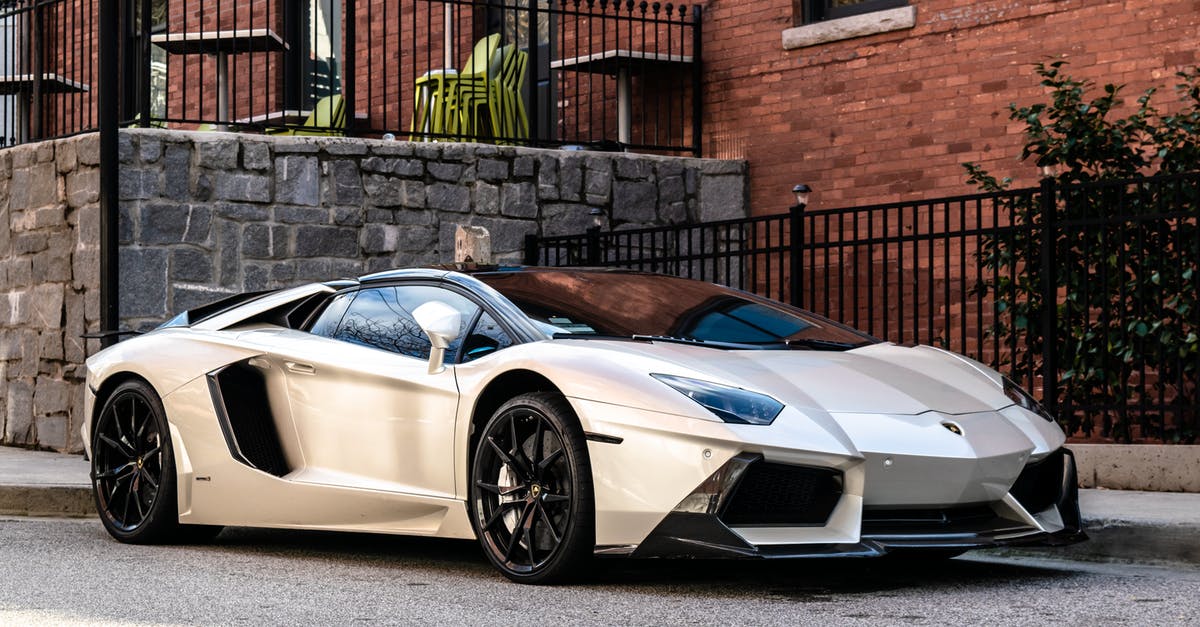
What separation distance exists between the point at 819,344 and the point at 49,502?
4.62 metres

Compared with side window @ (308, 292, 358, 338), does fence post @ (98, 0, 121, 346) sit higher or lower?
higher

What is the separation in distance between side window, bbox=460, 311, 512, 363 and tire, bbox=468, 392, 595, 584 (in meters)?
0.36

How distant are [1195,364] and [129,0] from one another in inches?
312

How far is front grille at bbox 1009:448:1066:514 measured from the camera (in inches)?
226

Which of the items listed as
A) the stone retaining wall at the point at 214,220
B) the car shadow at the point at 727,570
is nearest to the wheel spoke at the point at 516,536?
the car shadow at the point at 727,570

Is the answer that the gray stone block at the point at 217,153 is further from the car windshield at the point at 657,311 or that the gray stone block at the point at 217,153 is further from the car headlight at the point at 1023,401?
the car headlight at the point at 1023,401

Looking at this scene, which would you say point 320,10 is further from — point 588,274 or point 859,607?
point 859,607

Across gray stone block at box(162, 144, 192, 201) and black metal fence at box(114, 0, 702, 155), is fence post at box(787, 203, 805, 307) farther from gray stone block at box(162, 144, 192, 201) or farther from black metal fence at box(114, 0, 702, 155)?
gray stone block at box(162, 144, 192, 201)

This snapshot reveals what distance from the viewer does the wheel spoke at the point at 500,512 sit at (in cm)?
577

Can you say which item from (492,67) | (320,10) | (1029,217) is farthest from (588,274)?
(320,10)

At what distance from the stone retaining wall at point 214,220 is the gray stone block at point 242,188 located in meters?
0.01

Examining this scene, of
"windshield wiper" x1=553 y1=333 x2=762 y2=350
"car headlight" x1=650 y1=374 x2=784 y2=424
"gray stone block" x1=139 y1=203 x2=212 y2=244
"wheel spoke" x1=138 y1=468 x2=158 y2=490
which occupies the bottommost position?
"wheel spoke" x1=138 y1=468 x2=158 y2=490

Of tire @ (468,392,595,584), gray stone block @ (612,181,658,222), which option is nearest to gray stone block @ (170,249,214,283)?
gray stone block @ (612,181,658,222)

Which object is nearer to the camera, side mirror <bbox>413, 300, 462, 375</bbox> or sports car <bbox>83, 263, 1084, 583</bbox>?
sports car <bbox>83, 263, 1084, 583</bbox>
